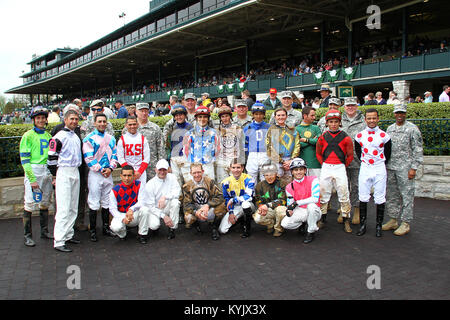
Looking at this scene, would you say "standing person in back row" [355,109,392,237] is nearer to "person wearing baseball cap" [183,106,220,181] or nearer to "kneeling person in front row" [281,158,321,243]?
"kneeling person in front row" [281,158,321,243]

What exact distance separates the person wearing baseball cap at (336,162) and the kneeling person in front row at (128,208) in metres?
3.08

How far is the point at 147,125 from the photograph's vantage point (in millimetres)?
6719

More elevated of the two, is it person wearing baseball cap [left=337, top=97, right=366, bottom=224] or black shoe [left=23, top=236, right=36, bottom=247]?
person wearing baseball cap [left=337, top=97, right=366, bottom=224]

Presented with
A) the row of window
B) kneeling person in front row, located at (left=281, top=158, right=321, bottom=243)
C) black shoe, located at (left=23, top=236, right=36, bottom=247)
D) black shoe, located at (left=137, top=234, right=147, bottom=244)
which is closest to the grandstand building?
the row of window

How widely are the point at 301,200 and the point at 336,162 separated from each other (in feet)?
3.17

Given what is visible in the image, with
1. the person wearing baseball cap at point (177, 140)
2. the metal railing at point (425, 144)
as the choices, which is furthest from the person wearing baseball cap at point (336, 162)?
the metal railing at point (425, 144)

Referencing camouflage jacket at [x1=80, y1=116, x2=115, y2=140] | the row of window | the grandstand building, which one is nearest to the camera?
camouflage jacket at [x1=80, y1=116, x2=115, y2=140]

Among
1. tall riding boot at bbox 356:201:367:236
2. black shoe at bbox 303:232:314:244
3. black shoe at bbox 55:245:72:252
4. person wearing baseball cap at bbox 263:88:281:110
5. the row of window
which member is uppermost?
the row of window

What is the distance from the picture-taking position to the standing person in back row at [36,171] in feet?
18.1

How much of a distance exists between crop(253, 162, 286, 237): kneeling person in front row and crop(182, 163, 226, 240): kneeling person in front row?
63 centimetres

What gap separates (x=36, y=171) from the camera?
5.71 metres

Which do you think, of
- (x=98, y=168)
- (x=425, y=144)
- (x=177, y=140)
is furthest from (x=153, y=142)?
(x=425, y=144)

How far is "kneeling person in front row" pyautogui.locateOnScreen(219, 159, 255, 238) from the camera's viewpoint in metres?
5.92
